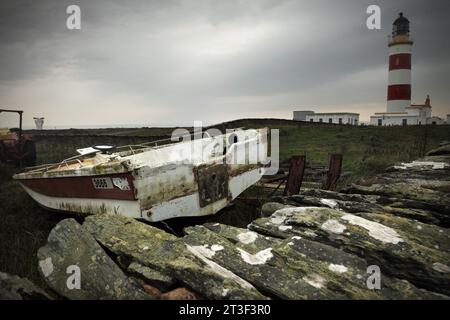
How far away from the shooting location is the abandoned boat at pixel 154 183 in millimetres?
5789

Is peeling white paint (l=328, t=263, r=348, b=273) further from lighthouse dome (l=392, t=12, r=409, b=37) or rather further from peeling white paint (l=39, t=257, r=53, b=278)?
lighthouse dome (l=392, t=12, r=409, b=37)

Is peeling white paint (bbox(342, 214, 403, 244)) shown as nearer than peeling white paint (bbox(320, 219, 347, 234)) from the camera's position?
Yes

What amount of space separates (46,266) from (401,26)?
49610mm

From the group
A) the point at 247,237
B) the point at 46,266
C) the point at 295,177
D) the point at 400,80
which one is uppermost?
the point at 400,80

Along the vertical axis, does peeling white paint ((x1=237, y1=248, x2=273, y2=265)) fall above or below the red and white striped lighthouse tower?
below

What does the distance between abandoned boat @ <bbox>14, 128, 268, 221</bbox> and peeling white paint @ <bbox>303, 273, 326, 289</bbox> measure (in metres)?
3.30

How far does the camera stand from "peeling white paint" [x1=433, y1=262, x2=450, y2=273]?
3502mm

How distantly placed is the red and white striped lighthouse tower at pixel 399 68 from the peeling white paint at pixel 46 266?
44.6 m

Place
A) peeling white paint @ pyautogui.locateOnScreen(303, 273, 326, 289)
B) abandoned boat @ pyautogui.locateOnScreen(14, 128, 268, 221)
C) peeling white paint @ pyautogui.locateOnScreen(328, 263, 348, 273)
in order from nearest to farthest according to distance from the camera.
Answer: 1. peeling white paint @ pyautogui.locateOnScreen(303, 273, 326, 289)
2. peeling white paint @ pyautogui.locateOnScreen(328, 263, 348, 273)
3. abandoned boat @ pyautogui.locateOnScreen(14, 128, 268, 221)

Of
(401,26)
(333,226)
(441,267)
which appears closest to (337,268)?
(333,226)

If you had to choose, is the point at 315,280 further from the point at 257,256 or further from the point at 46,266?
the point at 46,266

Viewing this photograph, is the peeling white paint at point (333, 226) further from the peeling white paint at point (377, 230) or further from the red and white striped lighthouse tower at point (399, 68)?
the red and white striped lighthouse tower at point (399, 68)

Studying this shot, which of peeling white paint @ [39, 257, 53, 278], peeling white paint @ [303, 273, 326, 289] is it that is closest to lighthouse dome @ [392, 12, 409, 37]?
peeling white paint @ [303, 273, 326, 289]

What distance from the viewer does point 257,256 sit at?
3.88 metres
